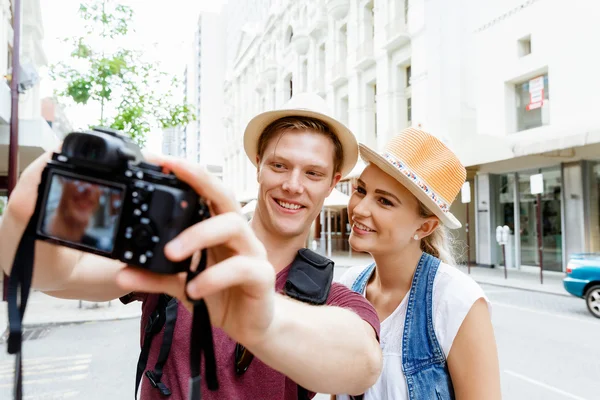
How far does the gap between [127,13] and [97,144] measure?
408 inches

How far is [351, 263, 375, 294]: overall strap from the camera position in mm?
2355

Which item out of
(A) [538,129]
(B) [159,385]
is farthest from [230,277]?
(A) [538,129]

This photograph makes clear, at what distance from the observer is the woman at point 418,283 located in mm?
1783

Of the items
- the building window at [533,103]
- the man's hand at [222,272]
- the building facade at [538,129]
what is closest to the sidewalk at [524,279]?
the building facade at [538,129]

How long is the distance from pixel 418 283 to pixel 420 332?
0.23 metres

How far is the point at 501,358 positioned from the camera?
5816 mm

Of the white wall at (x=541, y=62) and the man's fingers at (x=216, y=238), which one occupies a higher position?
the white wall at (x=541, y=62)

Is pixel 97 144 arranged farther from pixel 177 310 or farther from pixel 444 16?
pixel 444 16

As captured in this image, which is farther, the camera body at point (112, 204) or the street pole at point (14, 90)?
the street pole at point (14, 90)

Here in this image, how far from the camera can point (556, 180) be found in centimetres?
1436

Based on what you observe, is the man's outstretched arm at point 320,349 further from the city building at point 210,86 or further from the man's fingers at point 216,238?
the city building at point 210,86

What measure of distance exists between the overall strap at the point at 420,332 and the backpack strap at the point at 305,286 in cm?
58

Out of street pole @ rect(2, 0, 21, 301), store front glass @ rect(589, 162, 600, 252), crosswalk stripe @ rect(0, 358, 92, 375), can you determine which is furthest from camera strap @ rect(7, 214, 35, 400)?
store front glass @ rect(589, 162, 600, 252)

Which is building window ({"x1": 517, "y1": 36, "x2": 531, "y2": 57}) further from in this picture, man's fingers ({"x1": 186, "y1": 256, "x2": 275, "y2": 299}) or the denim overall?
man's fingers ({"x1": 186, "y1": 256, "x2": 275, "y2": 299})
